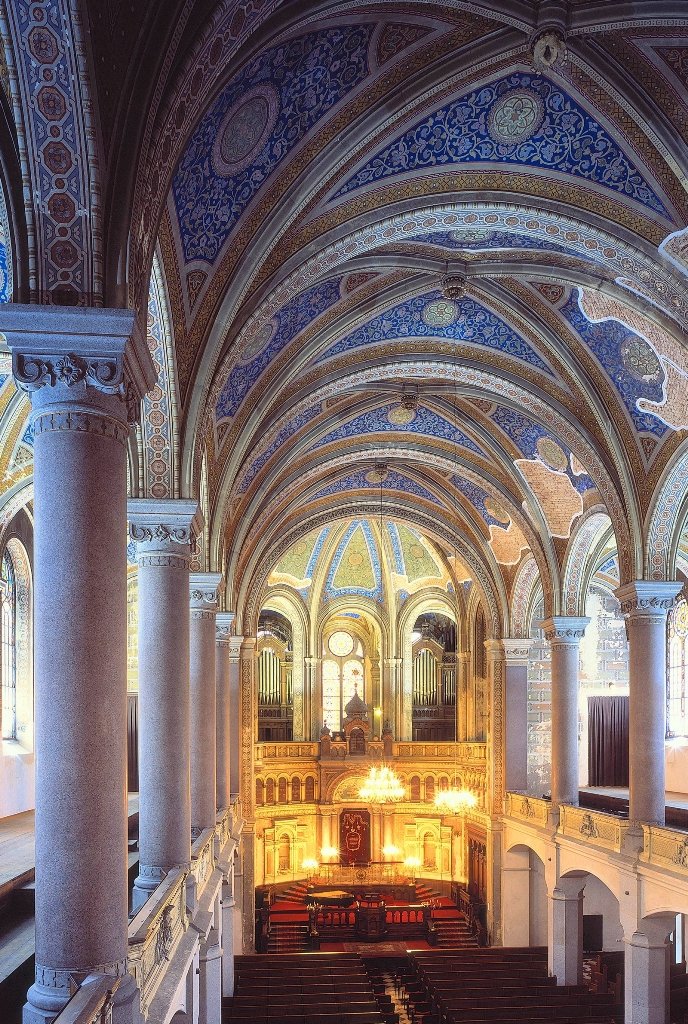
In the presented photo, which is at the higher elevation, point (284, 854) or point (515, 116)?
point (515, 116)

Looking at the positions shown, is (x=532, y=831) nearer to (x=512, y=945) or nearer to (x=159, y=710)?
(x=512, y=945)

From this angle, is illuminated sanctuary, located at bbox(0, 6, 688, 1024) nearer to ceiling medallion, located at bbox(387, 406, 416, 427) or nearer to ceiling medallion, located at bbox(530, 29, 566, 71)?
ceiling medallion, located at bbox(530, 29, 566, 71)

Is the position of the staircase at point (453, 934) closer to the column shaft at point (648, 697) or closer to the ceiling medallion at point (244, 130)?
the column shaft at point (648, 697)

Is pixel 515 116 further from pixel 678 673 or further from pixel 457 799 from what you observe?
pixel 457 799

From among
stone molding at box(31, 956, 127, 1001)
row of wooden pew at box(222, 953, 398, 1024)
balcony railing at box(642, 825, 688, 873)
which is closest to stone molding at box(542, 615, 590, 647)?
balcony railing at box(642, 825, 688, 873)

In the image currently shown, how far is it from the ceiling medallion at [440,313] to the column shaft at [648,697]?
546 centimetres

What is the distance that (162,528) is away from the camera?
436 inches

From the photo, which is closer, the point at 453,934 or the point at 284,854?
the point at 453,934

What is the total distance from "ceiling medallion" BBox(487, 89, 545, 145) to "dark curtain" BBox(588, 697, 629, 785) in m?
23.6

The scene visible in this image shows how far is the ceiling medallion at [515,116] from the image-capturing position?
36.4 ft

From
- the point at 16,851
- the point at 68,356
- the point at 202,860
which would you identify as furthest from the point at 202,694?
the point at 68,356

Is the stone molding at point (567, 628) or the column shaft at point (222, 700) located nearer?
the column shaft at point (222, 700)

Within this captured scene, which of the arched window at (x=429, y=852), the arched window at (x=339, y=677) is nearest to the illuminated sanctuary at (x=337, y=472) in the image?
the arched window at (x=429, y=852)

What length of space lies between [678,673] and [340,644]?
12996 mm
